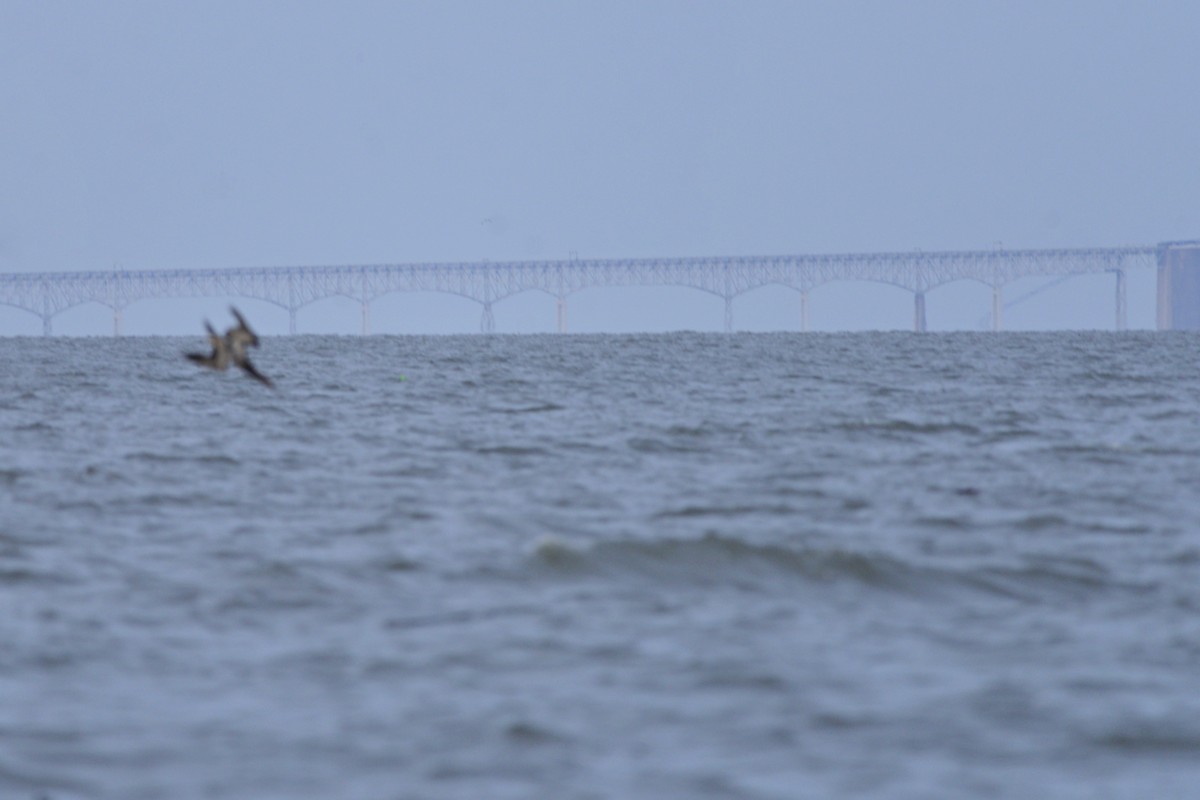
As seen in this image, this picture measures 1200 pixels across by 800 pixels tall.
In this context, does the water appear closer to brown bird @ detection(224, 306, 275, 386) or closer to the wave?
the wave

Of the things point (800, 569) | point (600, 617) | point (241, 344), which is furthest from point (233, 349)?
point (600, 617)

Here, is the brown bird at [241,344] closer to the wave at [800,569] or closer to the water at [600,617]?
the water at [600,617]

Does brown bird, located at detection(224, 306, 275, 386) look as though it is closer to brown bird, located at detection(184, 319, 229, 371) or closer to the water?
brown bird, located at detection(184, 319, 229, 371)

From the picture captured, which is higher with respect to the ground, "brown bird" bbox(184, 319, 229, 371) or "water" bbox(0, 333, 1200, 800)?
"brown bird" bbox(184, 319, 229, 371)

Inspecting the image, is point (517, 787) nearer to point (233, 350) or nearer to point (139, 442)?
point (233, 350)

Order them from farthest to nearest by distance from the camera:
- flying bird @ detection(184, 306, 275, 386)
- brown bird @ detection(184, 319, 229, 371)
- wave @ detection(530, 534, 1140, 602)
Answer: flying bird @ detection(184, 306, 275, 386), brown bird @ detection(184, 319, 229, 371), wave @ detection(530, 534, 1140, 602)

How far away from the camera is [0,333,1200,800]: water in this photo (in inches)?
329

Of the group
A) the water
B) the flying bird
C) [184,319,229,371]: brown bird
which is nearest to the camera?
the water

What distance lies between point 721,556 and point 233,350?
554 cm

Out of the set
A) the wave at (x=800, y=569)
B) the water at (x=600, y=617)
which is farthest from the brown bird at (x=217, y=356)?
the wave at (x=800, y=569)

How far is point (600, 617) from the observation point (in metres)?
11.6

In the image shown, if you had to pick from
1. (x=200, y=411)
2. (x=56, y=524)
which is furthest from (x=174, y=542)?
(x=200, y=411)

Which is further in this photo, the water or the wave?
the wave

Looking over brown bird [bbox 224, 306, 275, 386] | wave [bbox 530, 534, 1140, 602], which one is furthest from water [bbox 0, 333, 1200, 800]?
brown bird [bbox 224, 306, 275, 386]
